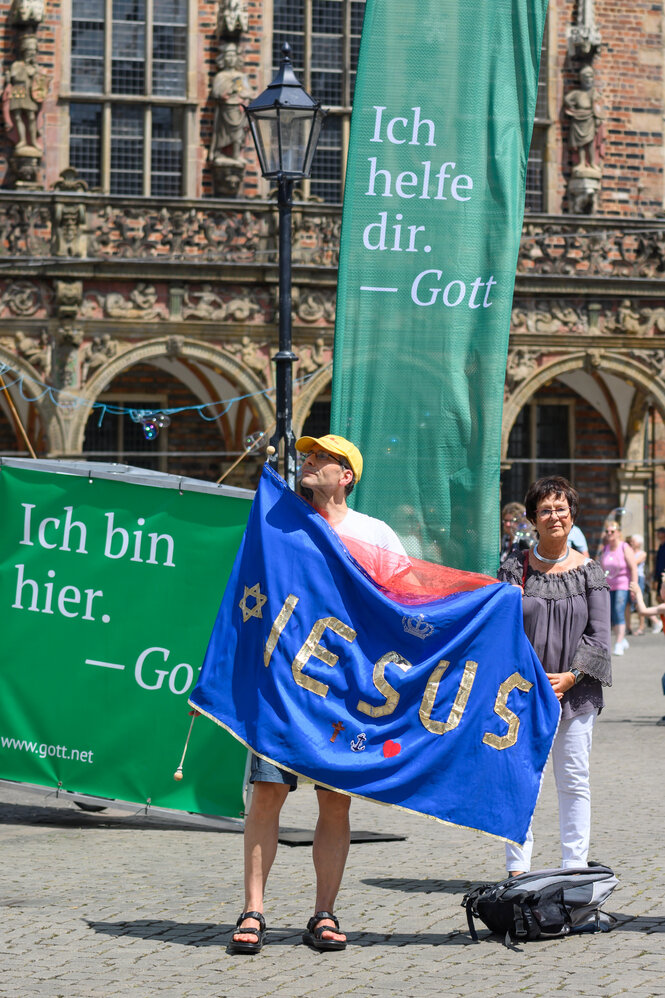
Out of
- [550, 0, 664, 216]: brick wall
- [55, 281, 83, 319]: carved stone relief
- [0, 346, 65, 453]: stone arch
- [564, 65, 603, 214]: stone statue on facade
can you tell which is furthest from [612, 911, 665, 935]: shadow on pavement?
[550, 0, 664, 216]: brick wall

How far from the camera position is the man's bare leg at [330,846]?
19.5 ft

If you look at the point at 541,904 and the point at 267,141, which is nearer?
the point at 541,904

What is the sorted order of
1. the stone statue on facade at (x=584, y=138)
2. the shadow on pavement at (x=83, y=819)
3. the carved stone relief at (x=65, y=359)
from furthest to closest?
the stone statue on facade at (x=584, y=138) < the carved stone relief at (x=65, y=359) < the shadow on pavement at (x=83, y=819)

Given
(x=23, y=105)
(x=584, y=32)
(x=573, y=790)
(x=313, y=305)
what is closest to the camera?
(x=573, y=790)

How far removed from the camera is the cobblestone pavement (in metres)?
5.45

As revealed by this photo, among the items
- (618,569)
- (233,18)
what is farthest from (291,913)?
(233,18)

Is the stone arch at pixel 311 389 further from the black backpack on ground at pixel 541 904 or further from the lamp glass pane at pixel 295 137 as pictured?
the black backpack on ground at pixel 541 904

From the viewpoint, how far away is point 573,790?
21.1ft

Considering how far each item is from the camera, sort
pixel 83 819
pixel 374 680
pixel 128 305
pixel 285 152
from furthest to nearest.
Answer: pixel 128 305
pixel 285 152
pixel 83 819
pixel 374 680

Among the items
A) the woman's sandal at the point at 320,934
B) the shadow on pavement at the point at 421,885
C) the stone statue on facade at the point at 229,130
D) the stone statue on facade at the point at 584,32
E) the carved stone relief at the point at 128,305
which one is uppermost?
the stone statue on facade at the point at 584,32

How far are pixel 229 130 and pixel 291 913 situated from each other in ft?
60.8

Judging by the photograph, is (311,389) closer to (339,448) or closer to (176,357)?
(176,357)

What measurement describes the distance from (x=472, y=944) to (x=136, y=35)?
20.0 metres

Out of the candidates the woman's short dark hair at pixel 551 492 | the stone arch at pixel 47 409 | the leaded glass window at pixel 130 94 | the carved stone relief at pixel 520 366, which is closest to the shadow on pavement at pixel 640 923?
the woman's short dark hair at pixel 551 492
